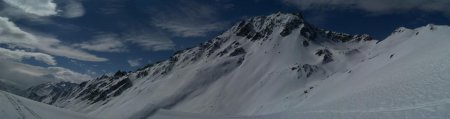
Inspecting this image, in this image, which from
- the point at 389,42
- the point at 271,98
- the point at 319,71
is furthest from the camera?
the point at 319,71

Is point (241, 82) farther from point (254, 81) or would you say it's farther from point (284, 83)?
point (284, 83)

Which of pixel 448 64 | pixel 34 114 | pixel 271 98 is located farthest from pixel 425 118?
pixel 271 98

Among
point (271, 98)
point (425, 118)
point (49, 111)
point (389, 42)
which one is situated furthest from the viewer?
point (389, 42)

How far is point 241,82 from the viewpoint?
628 feet

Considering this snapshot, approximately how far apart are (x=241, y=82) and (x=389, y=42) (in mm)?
62060

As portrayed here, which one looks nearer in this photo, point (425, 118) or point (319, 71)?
point (425, 118)

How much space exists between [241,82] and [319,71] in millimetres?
34040

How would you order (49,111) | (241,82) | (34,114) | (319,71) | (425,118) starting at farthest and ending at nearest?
(241,82), (319,71), (49,111), (34,114), (425,118)

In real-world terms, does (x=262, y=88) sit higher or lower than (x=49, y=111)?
higher

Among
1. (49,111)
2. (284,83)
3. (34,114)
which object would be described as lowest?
(34,114)

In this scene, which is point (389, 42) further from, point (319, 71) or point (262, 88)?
point (262, 88)

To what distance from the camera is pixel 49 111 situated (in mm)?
29875

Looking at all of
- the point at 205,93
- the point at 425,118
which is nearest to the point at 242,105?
the point at 205,93

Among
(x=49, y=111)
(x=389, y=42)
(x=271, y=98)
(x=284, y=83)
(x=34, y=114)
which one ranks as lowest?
(x=34, y=114)
